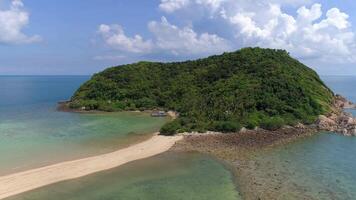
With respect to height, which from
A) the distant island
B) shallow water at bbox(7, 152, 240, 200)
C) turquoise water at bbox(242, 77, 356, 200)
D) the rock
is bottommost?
shallow water at bbox(7, 152, 240, 200)

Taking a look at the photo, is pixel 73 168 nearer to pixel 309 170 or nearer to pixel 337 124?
pixel 309 170

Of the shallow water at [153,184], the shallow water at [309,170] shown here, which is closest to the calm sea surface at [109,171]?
the shallow water at [153,184]

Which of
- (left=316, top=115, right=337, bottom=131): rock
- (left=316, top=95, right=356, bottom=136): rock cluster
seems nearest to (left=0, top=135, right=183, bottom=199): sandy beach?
(left=316, top=115, right=337, bottom=131): rock

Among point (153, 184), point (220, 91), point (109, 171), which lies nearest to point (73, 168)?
point (109, 171)

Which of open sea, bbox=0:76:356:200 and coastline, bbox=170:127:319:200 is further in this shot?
coastline, bbox=170:127:319:200

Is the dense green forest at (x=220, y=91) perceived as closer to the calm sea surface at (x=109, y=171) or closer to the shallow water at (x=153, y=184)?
the calm sea surface at (x=109, y=171)

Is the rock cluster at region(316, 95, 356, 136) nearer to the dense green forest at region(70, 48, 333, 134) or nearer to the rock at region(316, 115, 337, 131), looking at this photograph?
the rock at region(316, 115, 337, 131)
